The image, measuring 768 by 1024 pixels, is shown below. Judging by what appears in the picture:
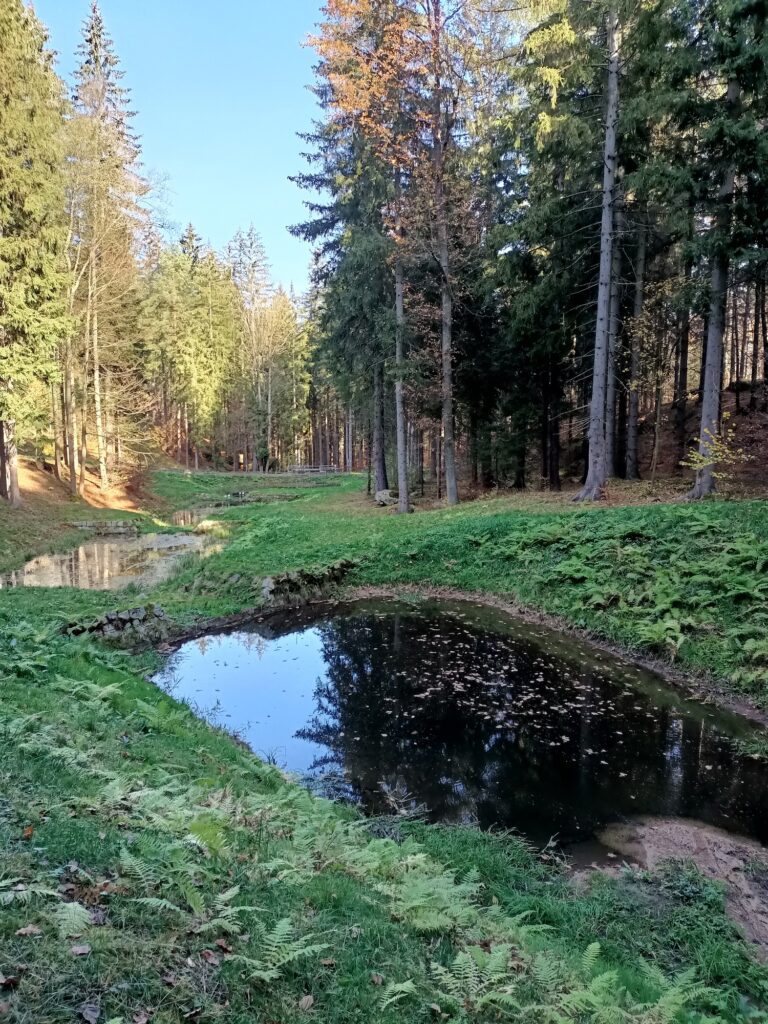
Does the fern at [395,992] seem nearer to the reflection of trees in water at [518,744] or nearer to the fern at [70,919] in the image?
the fern at [70,919]

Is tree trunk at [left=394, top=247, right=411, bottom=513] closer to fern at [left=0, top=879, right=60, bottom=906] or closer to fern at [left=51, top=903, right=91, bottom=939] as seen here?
fern at [left=0, top=879, right=60, bottom=906]

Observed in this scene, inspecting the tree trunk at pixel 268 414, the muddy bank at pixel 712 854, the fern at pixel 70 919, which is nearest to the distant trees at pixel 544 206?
the muddy bank at pixel 712 854

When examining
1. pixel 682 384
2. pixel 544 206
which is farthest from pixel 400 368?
pixel 682 384

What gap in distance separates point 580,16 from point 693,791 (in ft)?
59.7

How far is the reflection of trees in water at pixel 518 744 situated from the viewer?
6.10m

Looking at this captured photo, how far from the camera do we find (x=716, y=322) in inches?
569

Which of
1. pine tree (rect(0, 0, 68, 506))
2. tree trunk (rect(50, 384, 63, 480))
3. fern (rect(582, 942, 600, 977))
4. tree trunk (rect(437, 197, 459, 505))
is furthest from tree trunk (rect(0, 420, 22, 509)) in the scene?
fern (rect(582, 942, 600, 977))

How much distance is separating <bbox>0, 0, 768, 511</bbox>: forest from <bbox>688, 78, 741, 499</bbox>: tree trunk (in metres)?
0.06

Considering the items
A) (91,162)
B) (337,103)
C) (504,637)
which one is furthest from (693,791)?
(91,162)

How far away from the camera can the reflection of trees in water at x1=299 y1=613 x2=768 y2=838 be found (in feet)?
20.0

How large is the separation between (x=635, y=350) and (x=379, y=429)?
39.2ft

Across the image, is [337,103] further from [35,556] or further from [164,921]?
[164,921]

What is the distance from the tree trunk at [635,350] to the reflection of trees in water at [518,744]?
11.3 metres

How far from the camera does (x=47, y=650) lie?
25.7 ft
